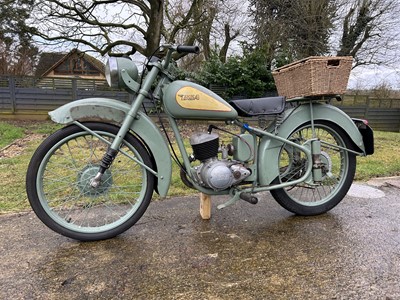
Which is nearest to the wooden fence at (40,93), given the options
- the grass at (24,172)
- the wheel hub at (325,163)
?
the grass at (24,172)

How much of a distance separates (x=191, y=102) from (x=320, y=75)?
35.6 inches

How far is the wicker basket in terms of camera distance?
2066mm

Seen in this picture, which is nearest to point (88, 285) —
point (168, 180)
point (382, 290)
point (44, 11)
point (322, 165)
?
point (168, 180)

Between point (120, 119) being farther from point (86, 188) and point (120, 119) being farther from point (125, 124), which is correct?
point (86, 188)

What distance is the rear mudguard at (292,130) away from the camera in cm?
227

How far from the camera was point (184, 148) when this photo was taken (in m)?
2.20

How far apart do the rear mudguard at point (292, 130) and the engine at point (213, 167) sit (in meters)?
0.18

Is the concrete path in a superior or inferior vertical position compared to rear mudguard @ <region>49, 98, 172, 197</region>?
inferior

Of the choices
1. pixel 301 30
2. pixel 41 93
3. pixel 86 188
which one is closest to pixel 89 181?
pixel 86 188

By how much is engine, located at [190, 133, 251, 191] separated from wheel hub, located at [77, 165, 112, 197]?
1.98 feet

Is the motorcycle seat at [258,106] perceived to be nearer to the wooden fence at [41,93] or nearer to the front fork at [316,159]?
the front fork at [316,159]

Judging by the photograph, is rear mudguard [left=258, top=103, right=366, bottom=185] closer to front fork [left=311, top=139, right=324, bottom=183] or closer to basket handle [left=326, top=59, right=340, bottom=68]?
front fork [left=311, top=139, right=324, bottom=183]

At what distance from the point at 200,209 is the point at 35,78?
348 inches

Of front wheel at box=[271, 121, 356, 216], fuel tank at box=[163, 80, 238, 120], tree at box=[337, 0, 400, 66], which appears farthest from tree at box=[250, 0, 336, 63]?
fuel tank at box=[163, 80, 238, 120]
